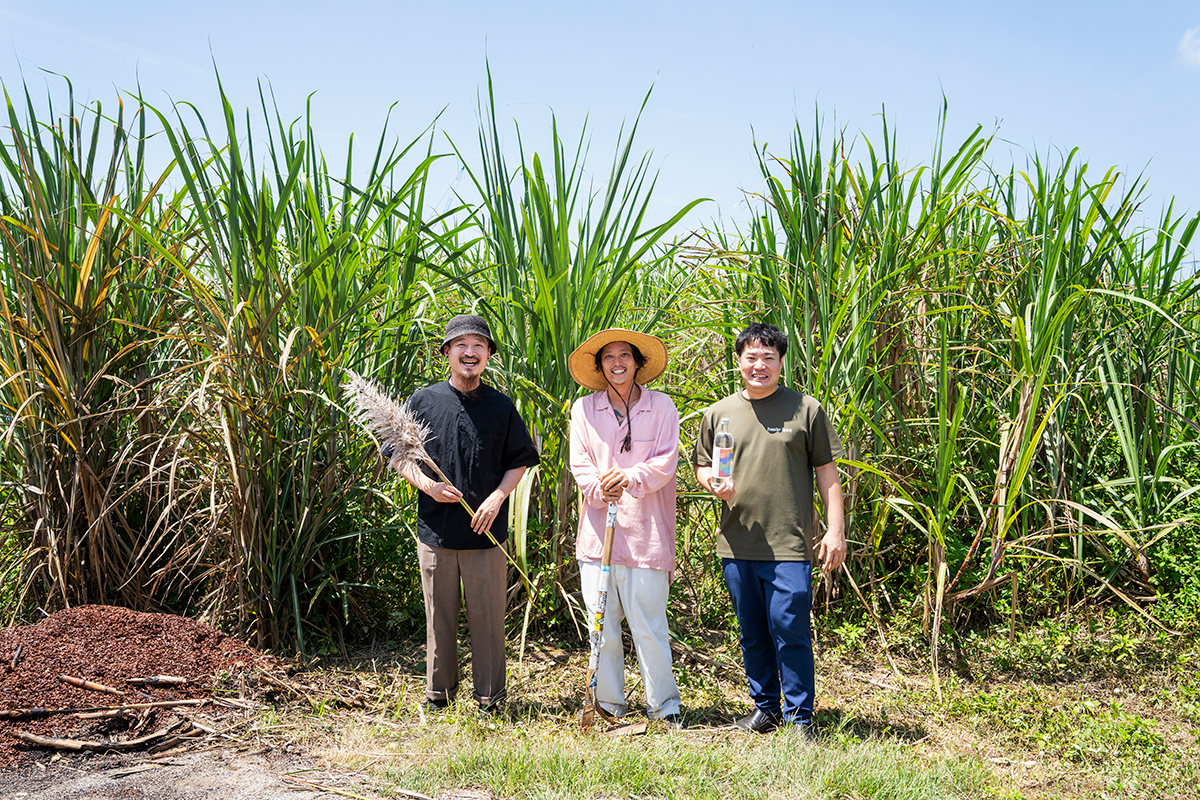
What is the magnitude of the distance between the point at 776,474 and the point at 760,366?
0.39 meters

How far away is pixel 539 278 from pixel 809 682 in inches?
72.4

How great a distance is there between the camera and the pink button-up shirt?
2.97 metres

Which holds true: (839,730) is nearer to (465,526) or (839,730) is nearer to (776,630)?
(776,630)

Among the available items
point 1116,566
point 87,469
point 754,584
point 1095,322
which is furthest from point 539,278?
point 1116,566

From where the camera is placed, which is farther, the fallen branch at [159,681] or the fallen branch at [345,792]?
the fallen branch at [159,681]

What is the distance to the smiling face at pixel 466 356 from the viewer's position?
312cm

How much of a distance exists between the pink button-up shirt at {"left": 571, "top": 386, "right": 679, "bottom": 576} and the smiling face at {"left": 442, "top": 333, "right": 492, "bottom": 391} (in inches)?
15.8

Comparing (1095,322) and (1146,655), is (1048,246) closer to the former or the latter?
(1095,322)

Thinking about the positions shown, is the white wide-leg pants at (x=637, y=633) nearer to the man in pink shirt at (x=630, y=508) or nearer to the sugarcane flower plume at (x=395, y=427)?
the man in pink shirt at (x=630, y=508)

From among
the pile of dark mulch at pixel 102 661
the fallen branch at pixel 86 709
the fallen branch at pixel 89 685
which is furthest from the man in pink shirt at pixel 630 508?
the fallen branch at pixel 89 685

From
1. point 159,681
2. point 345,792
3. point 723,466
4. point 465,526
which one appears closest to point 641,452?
point 723,466

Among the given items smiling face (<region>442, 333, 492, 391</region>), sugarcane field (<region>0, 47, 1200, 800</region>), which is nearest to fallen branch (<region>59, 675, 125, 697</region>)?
sugarcane field (<region>0, 47, 1200, 800</region>)

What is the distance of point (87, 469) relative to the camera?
3.35 metres

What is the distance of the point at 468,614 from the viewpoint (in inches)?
124
